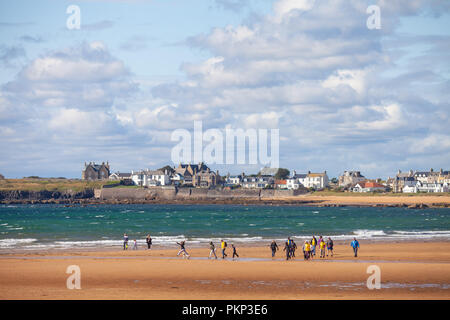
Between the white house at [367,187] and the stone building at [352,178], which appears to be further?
the stone building at [352,178]

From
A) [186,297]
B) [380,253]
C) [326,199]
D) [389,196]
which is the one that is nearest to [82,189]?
[326,199]

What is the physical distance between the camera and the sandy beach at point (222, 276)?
2228 centimetres

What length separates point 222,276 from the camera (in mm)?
27250

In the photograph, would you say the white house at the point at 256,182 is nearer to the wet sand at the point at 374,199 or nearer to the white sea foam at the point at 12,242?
the wet sand at the point at 374,199

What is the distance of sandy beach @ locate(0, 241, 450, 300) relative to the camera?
2228 cm

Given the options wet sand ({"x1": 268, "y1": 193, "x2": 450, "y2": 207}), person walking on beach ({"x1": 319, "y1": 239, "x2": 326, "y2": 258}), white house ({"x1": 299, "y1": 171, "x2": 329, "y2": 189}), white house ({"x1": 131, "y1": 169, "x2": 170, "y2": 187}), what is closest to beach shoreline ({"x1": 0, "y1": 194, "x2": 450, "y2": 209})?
wet sand ({"x1": 268, "y1": 193, "x2": 450, "y2": 207})

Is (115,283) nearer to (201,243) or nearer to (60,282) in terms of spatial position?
(60,282)

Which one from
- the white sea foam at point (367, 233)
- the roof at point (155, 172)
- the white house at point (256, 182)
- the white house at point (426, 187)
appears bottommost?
the white sea foam at point (367, 233)

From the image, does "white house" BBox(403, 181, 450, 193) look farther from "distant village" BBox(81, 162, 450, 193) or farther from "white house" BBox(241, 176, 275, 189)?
"white house" BBox(241, 176, 275, 189)

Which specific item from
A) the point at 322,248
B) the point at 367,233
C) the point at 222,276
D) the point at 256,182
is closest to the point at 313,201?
the point at 256,182

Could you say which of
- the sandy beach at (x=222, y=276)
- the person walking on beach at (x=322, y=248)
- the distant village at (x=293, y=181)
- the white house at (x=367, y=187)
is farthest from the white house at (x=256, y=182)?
the person walking on beach at (x=322, y=248)

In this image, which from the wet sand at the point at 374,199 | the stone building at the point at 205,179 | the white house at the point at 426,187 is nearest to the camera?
the wet sand at the point at 374,199

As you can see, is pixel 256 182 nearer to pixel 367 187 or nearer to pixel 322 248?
pixel 367 187
